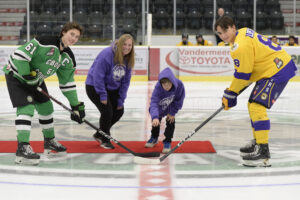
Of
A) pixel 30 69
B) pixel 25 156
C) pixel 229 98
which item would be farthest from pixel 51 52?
pixel 229 98

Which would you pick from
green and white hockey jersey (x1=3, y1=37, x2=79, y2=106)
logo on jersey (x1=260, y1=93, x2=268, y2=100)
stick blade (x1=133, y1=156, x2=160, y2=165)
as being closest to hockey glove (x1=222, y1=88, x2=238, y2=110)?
logo on jersey (x1=260, y1=93, x2=268, y2=100)

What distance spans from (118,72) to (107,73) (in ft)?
0.27

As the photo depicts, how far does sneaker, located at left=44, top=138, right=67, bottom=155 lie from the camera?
373cm

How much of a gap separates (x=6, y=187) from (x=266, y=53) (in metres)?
1.76

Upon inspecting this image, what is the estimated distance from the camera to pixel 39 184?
2.84 meters

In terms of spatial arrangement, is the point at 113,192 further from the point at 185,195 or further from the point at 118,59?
the point at 118,59

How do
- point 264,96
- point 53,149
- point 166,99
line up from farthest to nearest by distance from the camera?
point 166,99
point 53,149
point 264,96

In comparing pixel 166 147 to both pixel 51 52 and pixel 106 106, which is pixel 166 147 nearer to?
pixel 106 106

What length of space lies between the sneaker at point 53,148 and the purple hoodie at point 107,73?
47cm

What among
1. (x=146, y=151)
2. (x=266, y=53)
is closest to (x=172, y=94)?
(x=146, y=151)

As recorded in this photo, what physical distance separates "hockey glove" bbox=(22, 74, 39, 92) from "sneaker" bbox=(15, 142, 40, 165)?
0.37 metres

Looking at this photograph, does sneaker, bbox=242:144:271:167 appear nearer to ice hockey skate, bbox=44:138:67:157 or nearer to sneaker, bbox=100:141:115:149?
sneaker, bbox=100:141:115:149

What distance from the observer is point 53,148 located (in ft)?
12.2

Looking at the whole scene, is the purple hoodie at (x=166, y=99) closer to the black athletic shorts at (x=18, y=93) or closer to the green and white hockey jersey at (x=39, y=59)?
the green and white hockey jersey at (x=39, y=59)
